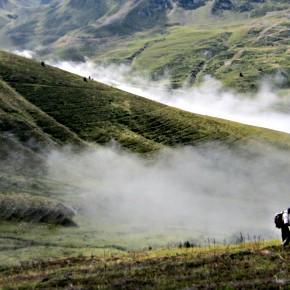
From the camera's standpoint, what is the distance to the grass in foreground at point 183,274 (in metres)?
30.3

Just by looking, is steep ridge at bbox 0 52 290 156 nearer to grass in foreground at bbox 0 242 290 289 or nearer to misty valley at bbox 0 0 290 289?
misty valley at bbox 0 0 290 289

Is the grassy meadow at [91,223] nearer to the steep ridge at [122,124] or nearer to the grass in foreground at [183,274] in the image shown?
the grass in foreground at [183,274]

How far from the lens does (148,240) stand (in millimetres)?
92812

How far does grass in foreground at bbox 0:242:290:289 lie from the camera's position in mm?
30297

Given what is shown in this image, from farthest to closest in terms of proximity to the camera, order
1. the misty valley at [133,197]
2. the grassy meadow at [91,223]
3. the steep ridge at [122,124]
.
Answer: the steep ridge at [122,124]
the misty valley at [133,197]
the grassy meadow at [91,223]

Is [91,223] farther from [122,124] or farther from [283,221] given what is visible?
[122,124]

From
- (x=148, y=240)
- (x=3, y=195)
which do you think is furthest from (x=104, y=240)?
(x=3, y=195)

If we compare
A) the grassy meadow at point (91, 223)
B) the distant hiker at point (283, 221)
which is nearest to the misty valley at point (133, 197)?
the distant hiker at point (283, 221)

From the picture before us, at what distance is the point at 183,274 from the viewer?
34.6 meters

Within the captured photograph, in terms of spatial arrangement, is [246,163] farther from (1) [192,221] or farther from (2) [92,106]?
(2) [92,106]

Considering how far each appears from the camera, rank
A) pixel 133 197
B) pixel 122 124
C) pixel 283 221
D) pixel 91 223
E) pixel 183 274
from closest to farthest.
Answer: pixel 183 274 → pixel 283 221 → pixel 91 223 → pixel 133 197 → pixel 122 124

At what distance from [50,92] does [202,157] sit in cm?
7539

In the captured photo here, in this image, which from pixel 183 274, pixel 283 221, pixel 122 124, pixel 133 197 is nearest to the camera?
pixel 183 274

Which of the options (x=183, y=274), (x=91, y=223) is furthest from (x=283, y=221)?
(x=91, y=223)
